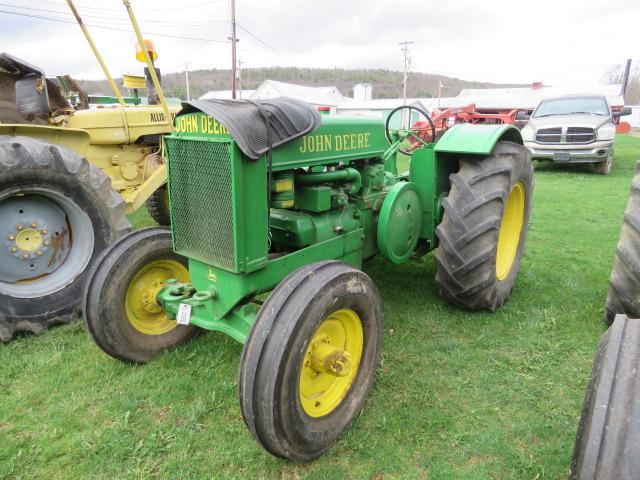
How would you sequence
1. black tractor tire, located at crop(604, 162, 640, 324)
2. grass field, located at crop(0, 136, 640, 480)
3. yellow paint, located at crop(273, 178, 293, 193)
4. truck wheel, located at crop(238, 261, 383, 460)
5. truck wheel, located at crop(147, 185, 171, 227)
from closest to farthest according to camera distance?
truck wheel, located at crop(238, 261, 383, 460) → grass field, located at crop(0, 136, 640, 480) → yellow paint, located at crop(273, 178, 293, 193) → black tractor tire, located at crop(604, 162, 640, 324) → truck wheel, located at crop(147, 185, 171, 227)

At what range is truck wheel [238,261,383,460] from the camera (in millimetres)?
2023

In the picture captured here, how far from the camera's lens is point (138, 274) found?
9.89 feet

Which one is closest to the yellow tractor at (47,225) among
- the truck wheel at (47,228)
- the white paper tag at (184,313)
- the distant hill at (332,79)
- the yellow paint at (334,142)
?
the truck wheel at (47,228)

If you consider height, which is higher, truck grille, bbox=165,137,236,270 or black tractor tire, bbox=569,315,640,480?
truck grille, bbox=165,137,236,270

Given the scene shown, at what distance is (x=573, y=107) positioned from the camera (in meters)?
11.5

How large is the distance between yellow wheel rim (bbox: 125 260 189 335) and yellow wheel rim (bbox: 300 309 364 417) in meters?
1.24

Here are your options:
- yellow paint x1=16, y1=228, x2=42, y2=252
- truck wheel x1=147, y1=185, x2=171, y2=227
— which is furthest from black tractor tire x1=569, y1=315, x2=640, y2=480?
truck wheel x1=147, y1=185, x2=171, y2=227

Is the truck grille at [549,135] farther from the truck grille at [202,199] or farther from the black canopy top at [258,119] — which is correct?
the truck grille at [202,199]

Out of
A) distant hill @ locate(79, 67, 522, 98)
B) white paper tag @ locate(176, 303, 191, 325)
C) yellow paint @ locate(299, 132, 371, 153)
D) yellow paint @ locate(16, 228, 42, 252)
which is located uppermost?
distant hill @ locate(79, 67, 522, 98)

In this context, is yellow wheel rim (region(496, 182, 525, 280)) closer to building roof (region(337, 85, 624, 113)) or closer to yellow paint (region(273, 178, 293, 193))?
yellow paint (region(273, 178, 293, 193))

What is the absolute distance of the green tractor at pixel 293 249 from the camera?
2.14 m

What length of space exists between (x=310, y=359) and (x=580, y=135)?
10.2 meters

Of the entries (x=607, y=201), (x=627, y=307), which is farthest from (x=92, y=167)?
(x=607, y=201)

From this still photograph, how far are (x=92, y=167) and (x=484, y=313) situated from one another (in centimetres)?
321
